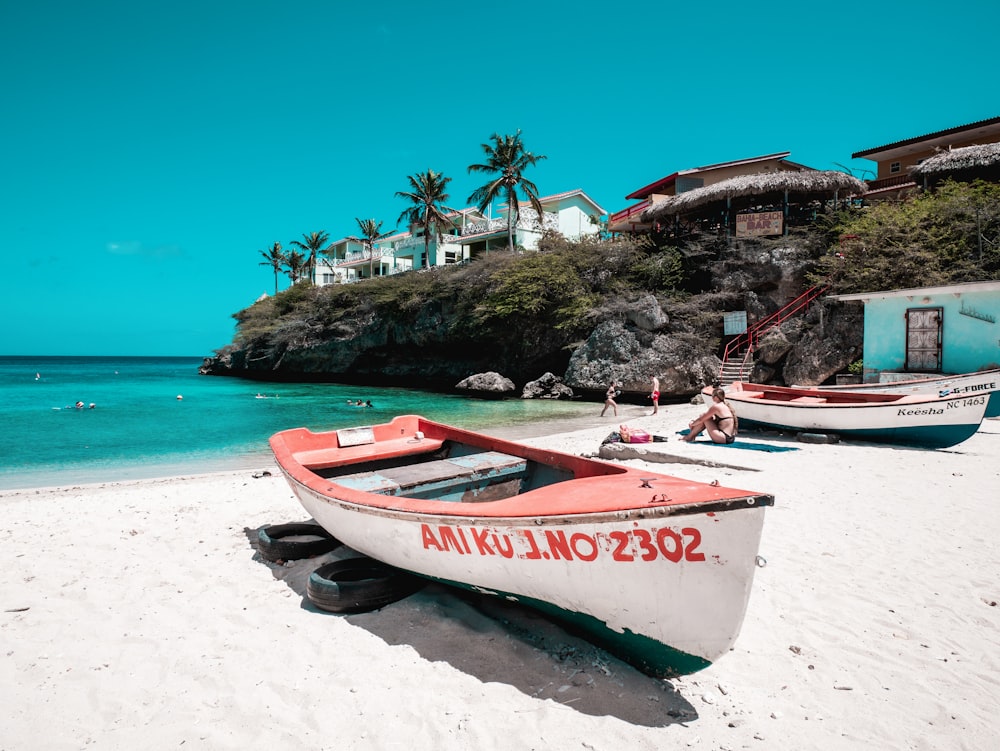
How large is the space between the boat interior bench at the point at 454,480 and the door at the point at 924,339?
52.8 ft

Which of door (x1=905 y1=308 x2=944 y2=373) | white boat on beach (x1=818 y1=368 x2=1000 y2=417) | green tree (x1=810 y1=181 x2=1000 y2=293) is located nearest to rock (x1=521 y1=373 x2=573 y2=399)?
green tree (x1=810 y1=181 x2=1000 y2=293)

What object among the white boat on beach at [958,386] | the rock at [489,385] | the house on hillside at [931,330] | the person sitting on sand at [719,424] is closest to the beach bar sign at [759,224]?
the house on hillside at [931,330]

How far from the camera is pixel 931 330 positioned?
15.8 meters

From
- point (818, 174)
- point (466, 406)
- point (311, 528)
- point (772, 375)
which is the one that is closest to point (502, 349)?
point (466, 406)

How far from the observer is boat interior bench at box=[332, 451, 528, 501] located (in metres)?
5.06

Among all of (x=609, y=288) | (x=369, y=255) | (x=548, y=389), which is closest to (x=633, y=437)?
(x=548, y=389)

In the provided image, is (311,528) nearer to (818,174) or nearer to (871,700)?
(871,700)

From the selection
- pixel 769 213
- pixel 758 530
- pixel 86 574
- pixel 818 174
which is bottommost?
pixel 86 574

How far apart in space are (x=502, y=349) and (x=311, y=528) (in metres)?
27.0

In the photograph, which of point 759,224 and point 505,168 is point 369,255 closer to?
point 505,168

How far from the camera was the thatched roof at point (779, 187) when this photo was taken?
23000 millimetres

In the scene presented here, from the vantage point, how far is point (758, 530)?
2.69 metres

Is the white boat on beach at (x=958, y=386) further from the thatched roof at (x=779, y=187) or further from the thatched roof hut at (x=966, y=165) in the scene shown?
the thatched roof hut at (x=966, y=165)

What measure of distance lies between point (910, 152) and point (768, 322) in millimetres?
14879
